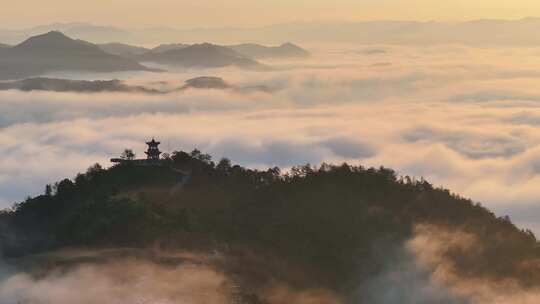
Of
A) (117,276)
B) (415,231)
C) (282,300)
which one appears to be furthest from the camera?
(415,231)

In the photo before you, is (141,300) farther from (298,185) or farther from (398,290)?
(298,185)

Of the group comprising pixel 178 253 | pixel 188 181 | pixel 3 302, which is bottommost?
pixel 3 302

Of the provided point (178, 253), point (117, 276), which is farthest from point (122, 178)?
point (117, 276)

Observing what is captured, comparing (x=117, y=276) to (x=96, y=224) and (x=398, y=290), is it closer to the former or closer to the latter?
(x=96, y=224)

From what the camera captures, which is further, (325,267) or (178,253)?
(325,267)

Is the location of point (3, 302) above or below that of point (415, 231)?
below

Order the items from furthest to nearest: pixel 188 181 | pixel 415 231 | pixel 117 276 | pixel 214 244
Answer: pixel 188 181 < pixel 415 231 < pixel 214 244 < pixel 117 276
